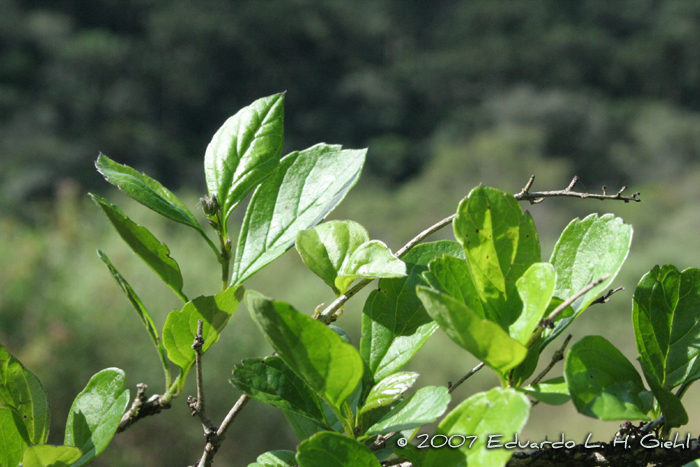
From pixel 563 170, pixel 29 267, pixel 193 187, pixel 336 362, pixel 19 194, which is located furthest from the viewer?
pixel 563 170

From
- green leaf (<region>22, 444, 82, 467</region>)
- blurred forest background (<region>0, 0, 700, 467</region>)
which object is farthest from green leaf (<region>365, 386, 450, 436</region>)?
blurred forest background (<region>0, 0, 700, 467</region>)

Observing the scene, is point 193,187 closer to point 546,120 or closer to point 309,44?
point 309,44

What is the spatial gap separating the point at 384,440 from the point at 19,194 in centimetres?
998

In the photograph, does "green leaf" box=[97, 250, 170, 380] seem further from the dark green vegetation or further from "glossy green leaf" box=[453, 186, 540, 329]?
"glossy green leaf" box=[453, 186, 540, 329]

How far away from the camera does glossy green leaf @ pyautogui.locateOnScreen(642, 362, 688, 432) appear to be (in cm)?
19

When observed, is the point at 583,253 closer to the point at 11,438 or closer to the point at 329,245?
the point at 329,245

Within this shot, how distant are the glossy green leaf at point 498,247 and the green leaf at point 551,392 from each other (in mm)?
23

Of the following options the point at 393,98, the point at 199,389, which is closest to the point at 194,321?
the point at 199,389

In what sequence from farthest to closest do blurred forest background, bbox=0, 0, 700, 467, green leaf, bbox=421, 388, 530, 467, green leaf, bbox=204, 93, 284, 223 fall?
blurred forest background, bbox=0, 0, 700, 467
green leaf, bbox=204, 93, 284, 223
green leaf, bbox=421, 388, 530, 467

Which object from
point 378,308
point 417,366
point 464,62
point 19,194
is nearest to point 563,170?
point 464,62

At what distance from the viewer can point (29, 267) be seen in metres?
3.51

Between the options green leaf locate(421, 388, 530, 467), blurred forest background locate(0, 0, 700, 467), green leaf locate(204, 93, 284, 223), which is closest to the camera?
green leaf locate(421, 388, 530, 467)

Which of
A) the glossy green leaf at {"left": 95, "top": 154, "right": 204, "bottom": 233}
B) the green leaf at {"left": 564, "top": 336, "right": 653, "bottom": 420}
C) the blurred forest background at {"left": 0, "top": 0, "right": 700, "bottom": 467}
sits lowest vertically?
the green leaf at {"left": 564, "top": 336, "right": 653, "bottom": 420}

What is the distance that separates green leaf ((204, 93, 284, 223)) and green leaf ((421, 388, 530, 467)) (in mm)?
133
